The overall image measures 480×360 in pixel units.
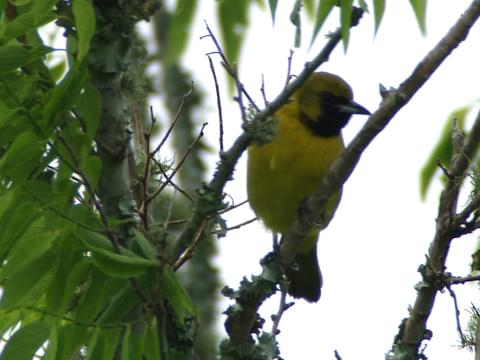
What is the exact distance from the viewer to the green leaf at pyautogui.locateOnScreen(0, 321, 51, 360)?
2394 mm

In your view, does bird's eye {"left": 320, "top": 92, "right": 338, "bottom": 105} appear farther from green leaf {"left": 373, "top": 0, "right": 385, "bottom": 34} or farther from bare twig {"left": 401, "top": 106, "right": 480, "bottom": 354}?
green leaf {"left": 373, "top": 0, "right": 385, "bottom": 34}

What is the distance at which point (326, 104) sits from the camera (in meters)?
4.77

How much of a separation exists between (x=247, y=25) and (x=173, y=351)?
1.17 meters

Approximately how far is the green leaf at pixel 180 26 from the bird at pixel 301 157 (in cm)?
175

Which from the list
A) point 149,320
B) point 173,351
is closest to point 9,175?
point 149,320

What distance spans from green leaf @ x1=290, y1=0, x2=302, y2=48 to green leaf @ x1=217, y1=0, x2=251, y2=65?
114 mm

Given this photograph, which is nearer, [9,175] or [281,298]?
[9,175]

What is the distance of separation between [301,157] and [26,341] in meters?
2.10

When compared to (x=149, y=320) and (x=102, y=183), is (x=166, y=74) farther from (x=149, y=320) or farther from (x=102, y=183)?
(x=149, y=320)

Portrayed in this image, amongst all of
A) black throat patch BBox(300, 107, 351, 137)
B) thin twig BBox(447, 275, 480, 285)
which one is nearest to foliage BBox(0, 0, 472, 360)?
thin twig BBox(447, 275, 480, 285)

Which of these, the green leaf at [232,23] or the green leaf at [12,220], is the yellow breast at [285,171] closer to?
the green leaf at [232,23]

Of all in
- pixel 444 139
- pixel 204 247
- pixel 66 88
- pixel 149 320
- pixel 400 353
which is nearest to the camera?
pixel 66 88

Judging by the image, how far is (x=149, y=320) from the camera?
8.30ft

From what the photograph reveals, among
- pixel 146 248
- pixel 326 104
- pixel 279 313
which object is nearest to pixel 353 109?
pixel 326 104
